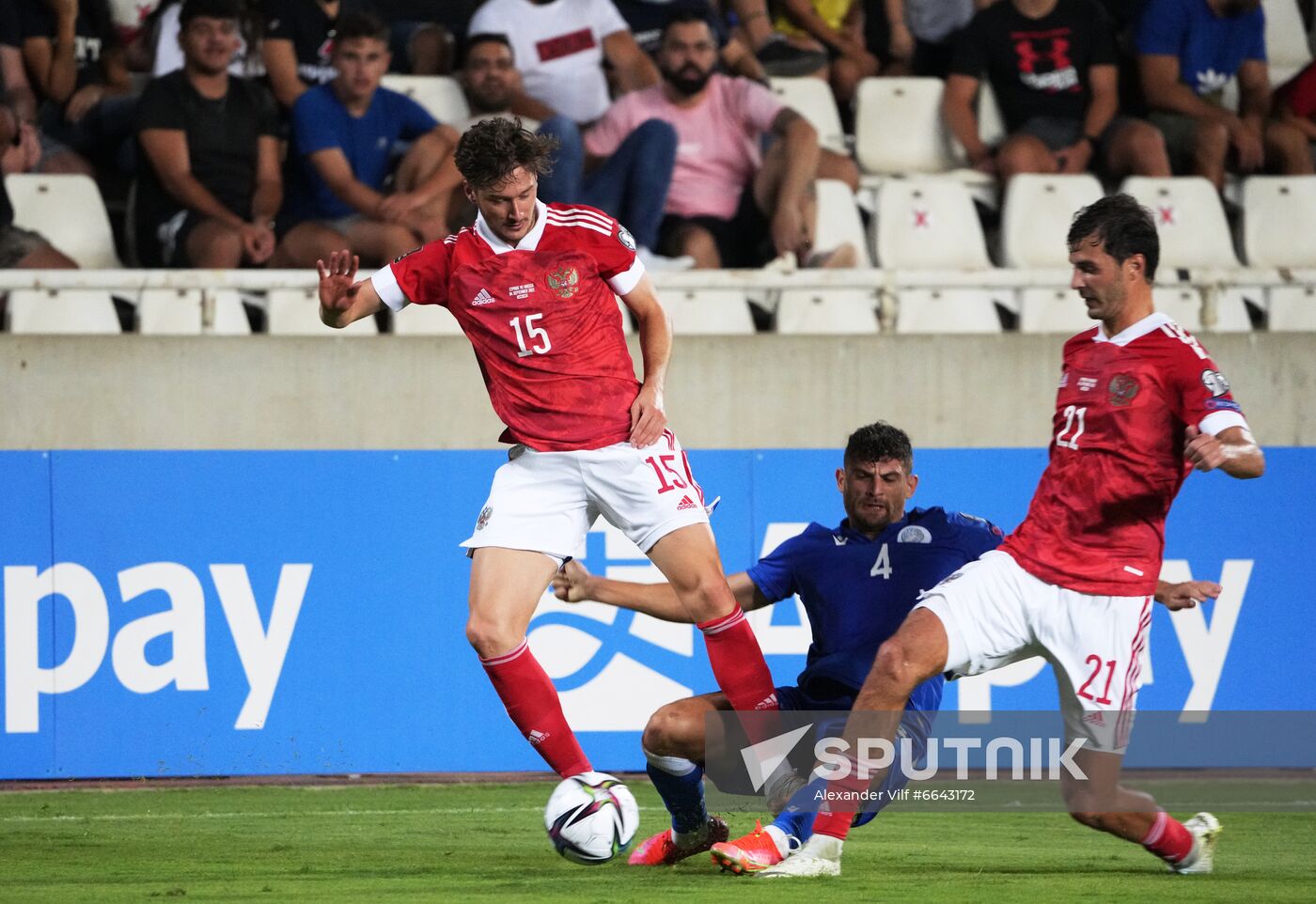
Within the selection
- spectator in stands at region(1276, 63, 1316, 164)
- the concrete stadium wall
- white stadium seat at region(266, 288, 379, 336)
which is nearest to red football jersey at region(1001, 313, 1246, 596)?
the concrete stadium wall

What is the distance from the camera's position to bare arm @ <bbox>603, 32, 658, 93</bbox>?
400 inches

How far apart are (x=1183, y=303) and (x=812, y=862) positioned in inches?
228

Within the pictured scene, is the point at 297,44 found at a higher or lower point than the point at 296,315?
higher

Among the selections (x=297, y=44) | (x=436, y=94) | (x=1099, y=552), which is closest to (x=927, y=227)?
(x=436, y=94)

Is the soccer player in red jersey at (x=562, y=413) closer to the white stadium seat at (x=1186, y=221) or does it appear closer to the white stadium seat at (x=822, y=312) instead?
the white stadium seat at (x=822, y=312)

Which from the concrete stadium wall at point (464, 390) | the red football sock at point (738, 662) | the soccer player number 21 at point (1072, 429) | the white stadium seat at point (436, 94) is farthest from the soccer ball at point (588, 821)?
the white stadium seat at point (436, 94)

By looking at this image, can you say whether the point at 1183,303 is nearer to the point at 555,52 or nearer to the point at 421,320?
the point at 555,52

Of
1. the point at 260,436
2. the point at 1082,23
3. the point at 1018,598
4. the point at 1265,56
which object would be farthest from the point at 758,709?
the point at 1265,56

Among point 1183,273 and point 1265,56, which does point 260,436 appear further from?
point 1265,56

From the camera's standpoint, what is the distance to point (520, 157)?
502 cm

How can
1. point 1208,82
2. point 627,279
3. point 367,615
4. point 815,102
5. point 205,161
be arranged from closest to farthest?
point 627,279
point 367,615
point 205,161
point 815,102
point 1208,82

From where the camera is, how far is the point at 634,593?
546 centimetres

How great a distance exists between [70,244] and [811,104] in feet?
14.5

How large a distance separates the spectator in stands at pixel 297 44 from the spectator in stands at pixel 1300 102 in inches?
232
